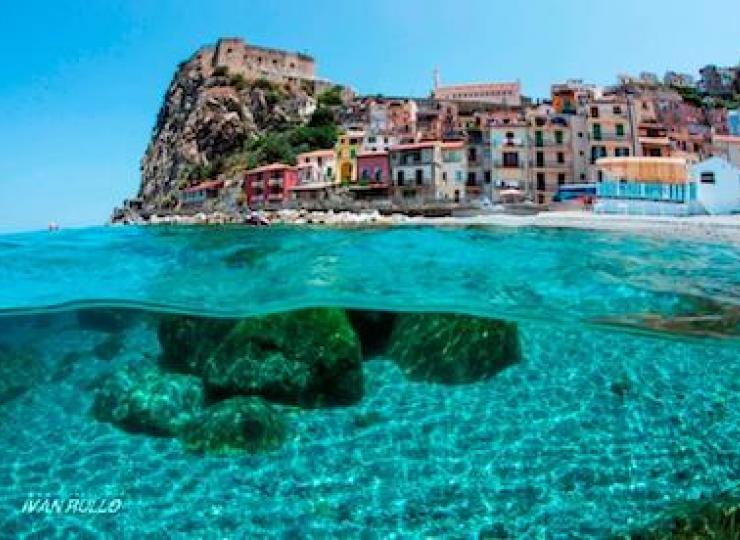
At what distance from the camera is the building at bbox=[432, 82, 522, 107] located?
90.5 metres

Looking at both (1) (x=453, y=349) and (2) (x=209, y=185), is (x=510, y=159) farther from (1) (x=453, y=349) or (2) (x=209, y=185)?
(1) (x=453, y=349)

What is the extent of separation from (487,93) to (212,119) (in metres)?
37.1

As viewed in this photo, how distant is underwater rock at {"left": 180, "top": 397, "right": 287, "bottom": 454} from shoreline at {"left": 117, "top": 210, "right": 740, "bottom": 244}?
18.6 meters

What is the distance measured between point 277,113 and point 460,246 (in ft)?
259

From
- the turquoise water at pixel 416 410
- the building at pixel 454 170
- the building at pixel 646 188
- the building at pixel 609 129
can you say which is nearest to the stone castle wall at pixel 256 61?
the building at pixel 454 170

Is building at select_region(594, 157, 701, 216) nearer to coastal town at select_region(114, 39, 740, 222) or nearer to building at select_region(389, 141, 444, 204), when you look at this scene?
coastal town at select_region(114, 39, 740, 222)

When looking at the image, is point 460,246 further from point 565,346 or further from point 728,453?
point 728,453

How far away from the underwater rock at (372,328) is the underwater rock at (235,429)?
9.19 ft

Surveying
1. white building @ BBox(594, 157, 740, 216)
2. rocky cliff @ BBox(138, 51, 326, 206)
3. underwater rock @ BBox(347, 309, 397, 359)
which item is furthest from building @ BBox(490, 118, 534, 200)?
underwater rock @ BBox(347, 309, 397, 359)

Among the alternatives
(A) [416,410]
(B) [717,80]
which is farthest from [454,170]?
(B) [717,80]

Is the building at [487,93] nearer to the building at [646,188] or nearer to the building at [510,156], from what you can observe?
the building at [510,156]

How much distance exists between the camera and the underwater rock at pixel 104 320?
45.4ft

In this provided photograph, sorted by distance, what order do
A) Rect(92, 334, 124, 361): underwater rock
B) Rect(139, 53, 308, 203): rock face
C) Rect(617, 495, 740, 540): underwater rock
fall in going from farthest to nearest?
Rect(139, 53, 308, 203): rock face
Rect(92, 334, 124, 361): underwater rock
Rect(617, 495, 740, 540): underwater rock

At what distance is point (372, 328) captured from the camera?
1280 cm
